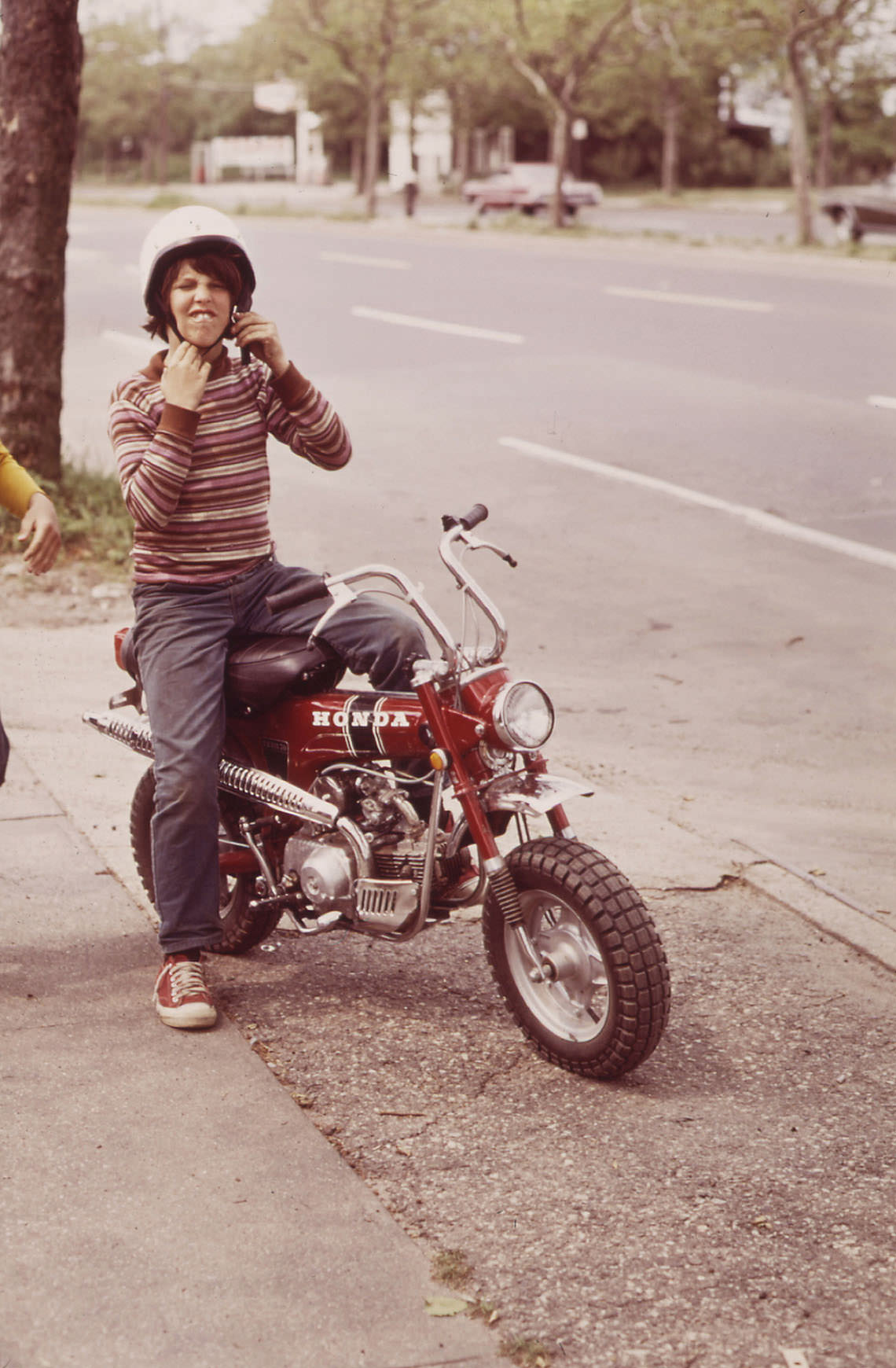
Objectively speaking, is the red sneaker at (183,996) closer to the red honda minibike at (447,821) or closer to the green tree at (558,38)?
the red honda minibike at (447,821)

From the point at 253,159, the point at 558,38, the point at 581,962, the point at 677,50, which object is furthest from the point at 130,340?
the point at 253,159

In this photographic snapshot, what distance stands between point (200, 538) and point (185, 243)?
2.21 ft

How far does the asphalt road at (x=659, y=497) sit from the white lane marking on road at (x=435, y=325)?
0.24 ft

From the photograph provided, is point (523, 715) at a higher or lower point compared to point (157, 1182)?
higher

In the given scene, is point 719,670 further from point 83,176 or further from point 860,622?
point 83,176

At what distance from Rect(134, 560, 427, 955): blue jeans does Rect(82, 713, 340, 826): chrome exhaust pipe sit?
0.16 m

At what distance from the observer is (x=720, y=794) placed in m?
5.98

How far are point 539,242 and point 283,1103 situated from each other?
29.5 meters

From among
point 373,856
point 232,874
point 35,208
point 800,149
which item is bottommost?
point 232,874

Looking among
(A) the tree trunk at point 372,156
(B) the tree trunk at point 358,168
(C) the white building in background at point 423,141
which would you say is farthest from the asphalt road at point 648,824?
(C) the white building in background at point 423,141

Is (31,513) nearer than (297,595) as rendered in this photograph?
No

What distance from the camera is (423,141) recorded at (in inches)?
2810

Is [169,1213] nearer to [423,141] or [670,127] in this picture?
[670,127]

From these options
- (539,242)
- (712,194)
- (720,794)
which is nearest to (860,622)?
(720,794)
